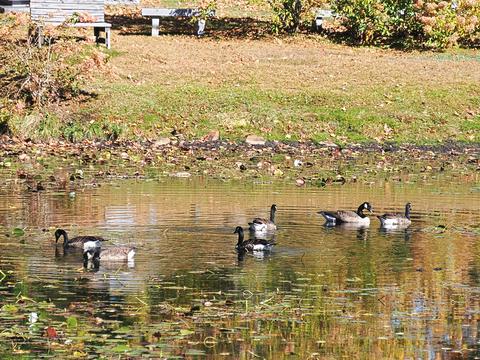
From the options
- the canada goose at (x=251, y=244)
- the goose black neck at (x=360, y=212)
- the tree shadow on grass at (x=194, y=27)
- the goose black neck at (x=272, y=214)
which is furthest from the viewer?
the tree shadow on grass at (x=194, y=27)

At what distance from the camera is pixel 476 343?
13430mm

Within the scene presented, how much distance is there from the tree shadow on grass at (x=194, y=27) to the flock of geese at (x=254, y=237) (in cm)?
2627

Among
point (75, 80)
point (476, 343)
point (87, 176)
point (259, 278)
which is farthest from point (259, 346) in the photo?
point (75, 80)

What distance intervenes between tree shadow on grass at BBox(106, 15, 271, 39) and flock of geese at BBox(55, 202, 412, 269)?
1034 inches

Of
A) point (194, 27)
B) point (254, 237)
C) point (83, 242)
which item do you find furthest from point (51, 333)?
point (194, 27)

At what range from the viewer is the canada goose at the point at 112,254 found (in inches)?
707

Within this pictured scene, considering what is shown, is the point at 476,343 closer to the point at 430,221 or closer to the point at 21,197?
the point at 430,221

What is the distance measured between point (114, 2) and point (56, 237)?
3570cm

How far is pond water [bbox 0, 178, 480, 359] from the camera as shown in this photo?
13.3m

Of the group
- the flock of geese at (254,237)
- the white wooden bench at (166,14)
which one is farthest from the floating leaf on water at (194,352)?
the white wooden bench at (166,14)

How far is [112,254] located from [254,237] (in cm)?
335

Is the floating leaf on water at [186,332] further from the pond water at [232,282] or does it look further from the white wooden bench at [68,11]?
the white wooden bench at [68,11]

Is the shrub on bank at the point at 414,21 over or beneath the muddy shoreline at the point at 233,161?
over

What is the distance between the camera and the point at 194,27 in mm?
50219
